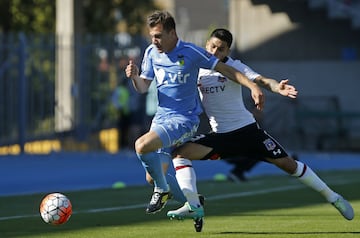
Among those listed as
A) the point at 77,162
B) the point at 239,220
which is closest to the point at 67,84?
the point at 77,162

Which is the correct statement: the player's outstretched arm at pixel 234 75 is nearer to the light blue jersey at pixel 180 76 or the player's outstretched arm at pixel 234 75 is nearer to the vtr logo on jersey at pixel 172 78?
the light blue jersey at pixel 180 76

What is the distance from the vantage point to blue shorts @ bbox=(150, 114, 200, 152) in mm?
11000

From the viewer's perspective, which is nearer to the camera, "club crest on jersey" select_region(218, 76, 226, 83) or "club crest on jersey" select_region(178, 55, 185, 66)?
"club crest on jersey" select_region(178, 55, 185, 66)

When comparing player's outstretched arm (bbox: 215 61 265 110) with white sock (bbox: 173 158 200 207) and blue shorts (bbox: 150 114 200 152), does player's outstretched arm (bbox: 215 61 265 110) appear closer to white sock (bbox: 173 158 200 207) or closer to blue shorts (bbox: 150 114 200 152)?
blue shorts (bbox: 150 114 200 152)

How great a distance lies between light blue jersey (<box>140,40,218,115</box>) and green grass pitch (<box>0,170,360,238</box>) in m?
1.15

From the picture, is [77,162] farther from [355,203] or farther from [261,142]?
[261,142]

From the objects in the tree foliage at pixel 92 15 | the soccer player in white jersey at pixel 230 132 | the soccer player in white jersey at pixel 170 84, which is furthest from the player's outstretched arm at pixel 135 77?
the tree foliage at pixel 92 15

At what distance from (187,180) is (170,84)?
2.97 ft

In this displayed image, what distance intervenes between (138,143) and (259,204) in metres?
4.70

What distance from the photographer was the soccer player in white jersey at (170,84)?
36.4 feet

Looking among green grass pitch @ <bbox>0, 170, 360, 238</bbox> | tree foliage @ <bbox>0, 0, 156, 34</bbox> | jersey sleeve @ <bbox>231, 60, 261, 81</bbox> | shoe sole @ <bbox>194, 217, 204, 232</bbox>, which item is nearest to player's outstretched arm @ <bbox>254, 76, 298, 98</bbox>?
jersey sleeve @ <bbox>231, 60, 261, 81</bbox>

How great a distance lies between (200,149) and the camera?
1169 centimetres

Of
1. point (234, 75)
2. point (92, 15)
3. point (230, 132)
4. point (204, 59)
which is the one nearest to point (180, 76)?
point (204, 59)

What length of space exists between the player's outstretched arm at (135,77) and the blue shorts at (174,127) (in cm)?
34
